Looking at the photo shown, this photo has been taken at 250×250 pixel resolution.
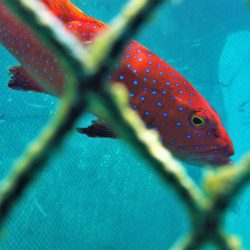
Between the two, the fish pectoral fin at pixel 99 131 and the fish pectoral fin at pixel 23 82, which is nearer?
the fish pectoral fin at pixel 99 131

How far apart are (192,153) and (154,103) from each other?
39cm

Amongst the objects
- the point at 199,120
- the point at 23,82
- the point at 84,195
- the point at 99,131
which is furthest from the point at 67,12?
the point at 84,195

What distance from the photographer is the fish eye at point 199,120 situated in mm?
2422

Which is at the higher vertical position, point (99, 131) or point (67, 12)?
point (67, 12)

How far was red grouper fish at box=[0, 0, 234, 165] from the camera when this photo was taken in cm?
242

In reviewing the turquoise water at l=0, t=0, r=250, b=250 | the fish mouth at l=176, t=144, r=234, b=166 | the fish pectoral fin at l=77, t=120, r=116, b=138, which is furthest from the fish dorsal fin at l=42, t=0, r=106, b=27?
the turquoise water at l=0, t=0, r=250, b=250

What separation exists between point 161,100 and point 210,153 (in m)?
0.45

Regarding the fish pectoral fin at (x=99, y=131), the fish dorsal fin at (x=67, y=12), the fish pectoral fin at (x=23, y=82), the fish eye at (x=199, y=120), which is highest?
the fish dorsal fin at (x=67, y=12)

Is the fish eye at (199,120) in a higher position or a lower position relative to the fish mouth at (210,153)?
higher

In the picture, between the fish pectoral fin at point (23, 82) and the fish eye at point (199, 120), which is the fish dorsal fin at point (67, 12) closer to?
the fish pectoral fin at point (23, 82)

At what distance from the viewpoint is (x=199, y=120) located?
2430 mm

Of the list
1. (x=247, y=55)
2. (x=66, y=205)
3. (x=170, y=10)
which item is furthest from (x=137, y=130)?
(x=247, y=55)

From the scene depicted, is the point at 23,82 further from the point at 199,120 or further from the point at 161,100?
the point at 199,120

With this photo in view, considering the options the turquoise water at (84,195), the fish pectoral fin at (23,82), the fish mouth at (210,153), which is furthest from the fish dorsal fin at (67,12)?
the turquoise water at (84,195)
